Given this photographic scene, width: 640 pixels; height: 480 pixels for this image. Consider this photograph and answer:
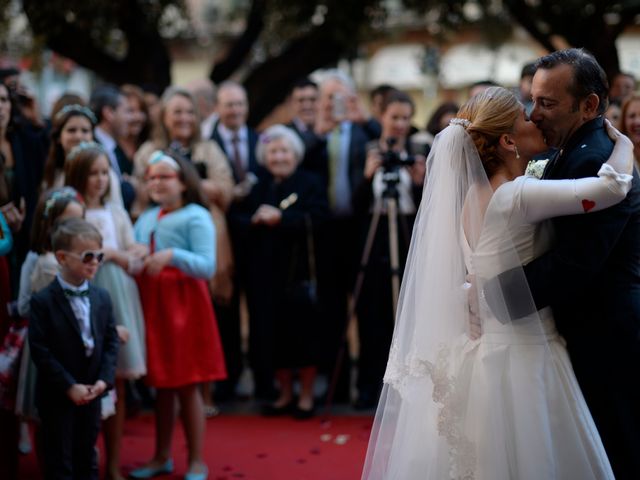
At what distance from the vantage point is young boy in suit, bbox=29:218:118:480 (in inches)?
177

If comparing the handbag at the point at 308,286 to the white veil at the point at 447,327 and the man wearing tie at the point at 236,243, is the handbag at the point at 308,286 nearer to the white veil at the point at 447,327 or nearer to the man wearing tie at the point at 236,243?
the man wearing tie at the point at 236,243

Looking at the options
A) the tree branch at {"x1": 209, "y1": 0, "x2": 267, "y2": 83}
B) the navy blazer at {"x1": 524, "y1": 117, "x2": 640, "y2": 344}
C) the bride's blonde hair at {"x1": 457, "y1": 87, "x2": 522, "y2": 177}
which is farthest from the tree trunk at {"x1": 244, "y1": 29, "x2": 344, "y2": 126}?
the navy blazer at {"x1": 524, "y1": 117, "x2": 640, "y2": 344}

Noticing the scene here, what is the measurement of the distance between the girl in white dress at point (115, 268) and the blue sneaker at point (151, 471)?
0.18 meters

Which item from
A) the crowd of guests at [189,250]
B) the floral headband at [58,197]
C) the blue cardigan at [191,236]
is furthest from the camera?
the blue cardigan at [191,236]

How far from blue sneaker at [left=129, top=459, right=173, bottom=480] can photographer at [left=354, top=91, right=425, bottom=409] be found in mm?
1928

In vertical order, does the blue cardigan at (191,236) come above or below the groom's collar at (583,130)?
below

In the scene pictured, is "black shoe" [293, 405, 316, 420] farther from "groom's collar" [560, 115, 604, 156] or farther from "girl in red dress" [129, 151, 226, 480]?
"groom's collar" [560, 115, 604, 156]

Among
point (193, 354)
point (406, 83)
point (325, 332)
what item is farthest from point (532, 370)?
point (406, 83)

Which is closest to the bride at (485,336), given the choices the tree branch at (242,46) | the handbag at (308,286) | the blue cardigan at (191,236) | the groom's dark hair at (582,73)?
the groom's dark hair at (582,73)

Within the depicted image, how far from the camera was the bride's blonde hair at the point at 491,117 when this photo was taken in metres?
3.54

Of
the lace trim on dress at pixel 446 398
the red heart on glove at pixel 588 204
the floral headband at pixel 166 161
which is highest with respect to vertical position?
the floral headband at pixel 166 161

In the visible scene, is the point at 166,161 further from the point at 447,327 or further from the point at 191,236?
the point at 447,327

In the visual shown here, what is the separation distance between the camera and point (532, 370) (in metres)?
3.41

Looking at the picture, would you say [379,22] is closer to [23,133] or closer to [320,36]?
[320,36]
